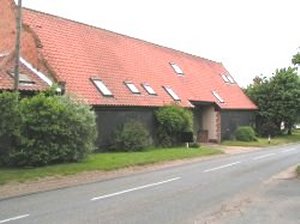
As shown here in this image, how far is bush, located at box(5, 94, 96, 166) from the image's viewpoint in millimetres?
21641

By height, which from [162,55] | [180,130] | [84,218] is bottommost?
[84,218]

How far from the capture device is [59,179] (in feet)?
63.3

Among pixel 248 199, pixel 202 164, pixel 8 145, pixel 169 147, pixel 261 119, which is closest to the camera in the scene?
pixel 248 199

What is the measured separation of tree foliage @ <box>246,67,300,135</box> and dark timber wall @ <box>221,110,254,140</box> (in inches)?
153

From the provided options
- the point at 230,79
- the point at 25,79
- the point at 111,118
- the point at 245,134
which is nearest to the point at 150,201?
the point at 25,79

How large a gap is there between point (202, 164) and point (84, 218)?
15.5 metres

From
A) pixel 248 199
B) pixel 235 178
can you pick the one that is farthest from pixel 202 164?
pixel 248 199

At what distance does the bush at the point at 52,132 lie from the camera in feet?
71.0

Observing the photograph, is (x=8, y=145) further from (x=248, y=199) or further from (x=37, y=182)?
(x=248, y=199)

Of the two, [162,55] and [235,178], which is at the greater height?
[162,55]

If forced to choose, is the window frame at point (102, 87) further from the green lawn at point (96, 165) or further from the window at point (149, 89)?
the window at point (149, 89)

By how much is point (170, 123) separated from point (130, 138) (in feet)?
15.3

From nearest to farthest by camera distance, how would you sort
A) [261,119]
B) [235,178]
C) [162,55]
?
[235,178] → [162,55] → [261,119]

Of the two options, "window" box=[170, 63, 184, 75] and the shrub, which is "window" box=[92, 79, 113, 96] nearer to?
the shrub
